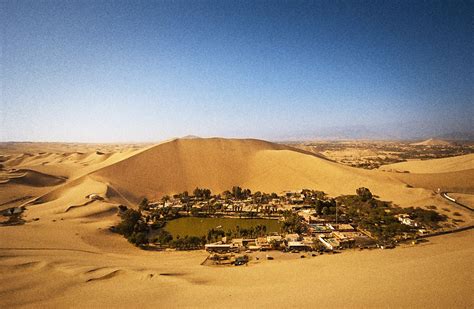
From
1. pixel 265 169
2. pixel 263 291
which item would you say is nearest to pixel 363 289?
pixel 263 291

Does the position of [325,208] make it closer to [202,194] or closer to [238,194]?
[238,194]

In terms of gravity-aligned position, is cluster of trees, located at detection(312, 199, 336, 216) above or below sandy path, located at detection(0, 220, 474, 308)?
below

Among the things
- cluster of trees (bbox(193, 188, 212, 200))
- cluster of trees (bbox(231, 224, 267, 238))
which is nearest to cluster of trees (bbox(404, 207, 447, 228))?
cluster of trees (bbox(231, 224, 267, 238))

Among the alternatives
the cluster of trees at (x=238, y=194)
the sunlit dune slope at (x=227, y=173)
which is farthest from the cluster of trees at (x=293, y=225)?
the sunlit dune slope at (x=227, y=173)

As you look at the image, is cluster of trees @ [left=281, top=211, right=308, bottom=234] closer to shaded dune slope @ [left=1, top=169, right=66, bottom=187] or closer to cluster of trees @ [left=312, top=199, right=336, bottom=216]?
cluster of trees @ [left=312, top=199, right=336, bottom=216]

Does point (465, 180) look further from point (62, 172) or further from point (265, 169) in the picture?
point (62, 172)

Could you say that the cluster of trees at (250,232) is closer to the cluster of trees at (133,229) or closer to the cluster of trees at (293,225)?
the cluster of trees at (293,225)
